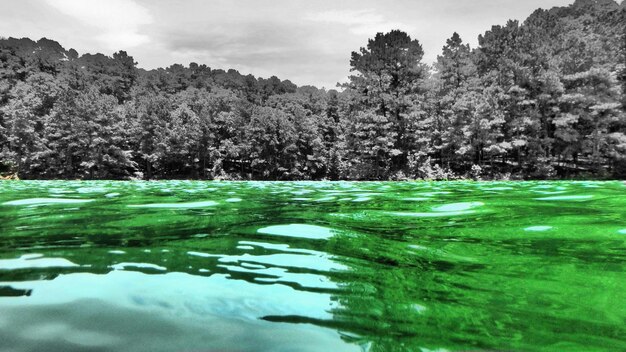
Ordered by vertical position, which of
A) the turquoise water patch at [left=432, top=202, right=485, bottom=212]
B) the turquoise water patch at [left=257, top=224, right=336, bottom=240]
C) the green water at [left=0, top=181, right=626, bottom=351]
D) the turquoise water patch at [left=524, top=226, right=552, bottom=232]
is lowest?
the turquoise water patch at [left=432, top=202, right=485, bottom=212]

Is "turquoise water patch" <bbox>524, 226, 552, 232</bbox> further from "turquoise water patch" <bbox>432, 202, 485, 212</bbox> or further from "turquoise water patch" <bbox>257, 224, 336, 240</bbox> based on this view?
"turquoise water patch" <bbox>257, 224, 336, 240</bbox>

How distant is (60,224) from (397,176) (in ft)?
88.2

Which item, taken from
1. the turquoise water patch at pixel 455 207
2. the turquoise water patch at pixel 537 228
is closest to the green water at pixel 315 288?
the turquoise water patch at pixel 537 228

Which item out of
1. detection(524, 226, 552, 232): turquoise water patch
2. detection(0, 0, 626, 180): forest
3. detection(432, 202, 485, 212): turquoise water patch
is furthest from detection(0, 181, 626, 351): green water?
detection(0, 0, 626, 180): forest

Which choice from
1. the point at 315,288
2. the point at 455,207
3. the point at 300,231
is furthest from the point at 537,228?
the point at 315,288

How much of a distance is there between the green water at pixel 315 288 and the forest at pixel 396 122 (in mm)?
26713

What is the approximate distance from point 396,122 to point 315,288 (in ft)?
98.4

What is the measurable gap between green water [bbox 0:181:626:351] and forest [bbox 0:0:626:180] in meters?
26.7

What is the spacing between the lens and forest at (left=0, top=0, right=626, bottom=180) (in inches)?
1115

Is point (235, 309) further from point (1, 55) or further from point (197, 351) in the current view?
point (1, 55)

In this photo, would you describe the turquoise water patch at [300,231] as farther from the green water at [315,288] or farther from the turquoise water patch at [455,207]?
the turquoise water patch at [455,207]

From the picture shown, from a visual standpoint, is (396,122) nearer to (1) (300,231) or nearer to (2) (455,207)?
(2) (455,207)

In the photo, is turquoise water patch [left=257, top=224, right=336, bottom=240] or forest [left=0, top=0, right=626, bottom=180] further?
forest [left=0, top=0, right=626, bottom=180]

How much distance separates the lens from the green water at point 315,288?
1196 millimetres
